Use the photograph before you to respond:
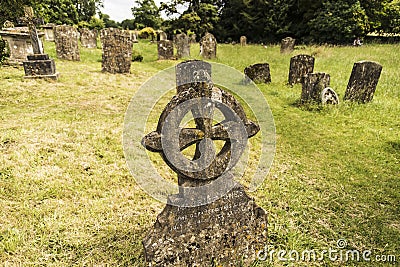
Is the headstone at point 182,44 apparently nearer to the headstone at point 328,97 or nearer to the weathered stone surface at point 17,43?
the weathered stone surface at point 17,43

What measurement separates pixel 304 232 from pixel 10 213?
143 inches

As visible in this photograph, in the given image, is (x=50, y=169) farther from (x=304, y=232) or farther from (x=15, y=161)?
(x=304, y=232)

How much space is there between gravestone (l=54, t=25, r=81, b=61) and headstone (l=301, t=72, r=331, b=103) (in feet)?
36.4

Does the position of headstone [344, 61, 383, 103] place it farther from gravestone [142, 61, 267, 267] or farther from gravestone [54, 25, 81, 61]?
gravestone [54, 25, 81, 61]

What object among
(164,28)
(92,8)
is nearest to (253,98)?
(164,28)

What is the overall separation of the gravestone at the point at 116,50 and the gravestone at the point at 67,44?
120 inches

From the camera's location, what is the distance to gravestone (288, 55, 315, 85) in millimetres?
9828

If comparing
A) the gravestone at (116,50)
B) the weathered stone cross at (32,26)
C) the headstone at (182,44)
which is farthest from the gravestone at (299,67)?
the weathered stone cross at (32,26)

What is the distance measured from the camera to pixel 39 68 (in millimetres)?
9148

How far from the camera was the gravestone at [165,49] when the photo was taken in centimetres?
1526

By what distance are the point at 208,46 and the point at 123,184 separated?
13.5 meters

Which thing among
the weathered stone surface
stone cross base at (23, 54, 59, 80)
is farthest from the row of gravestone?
the weathered stone surface

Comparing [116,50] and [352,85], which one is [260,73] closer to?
[352,85]

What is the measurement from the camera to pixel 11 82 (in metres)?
8.45
